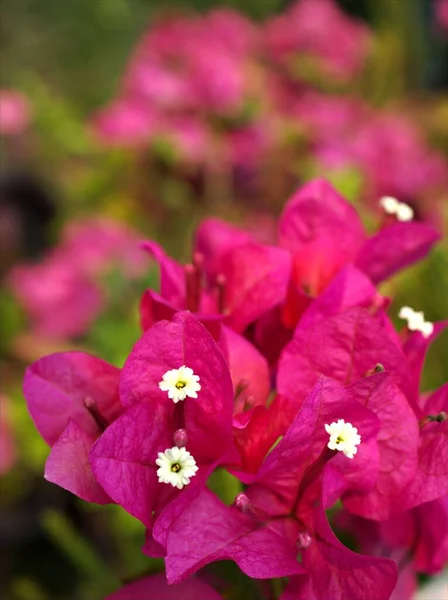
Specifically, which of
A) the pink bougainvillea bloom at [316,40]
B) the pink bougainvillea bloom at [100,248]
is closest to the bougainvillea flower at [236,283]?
the pink bougainvillea bloom at [100,248]

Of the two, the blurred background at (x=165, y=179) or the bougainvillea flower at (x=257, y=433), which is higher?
the bougainvillea flower at (x=257, y=433)

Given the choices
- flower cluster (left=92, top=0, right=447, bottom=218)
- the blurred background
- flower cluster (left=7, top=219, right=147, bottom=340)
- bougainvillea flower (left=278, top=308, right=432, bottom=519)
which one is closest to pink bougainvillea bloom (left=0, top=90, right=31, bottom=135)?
the blurred background

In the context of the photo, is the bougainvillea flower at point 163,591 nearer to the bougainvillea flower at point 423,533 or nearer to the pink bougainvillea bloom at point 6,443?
the bougainvillea flower at point 423,533

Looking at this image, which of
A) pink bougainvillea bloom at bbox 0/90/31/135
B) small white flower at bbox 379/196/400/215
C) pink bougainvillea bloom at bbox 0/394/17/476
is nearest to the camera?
small white flower at bbox 379/196/400/215

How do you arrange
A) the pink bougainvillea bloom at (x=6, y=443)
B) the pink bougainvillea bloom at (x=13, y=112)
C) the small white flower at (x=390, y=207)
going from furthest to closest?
the pink bougainvillea bloom at (x=13, y=112), the pink bougainvillea bloom at (x=6, y=443), the small white flower at (x=390, y=207)

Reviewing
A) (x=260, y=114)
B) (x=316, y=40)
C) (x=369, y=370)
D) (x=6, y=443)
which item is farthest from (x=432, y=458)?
(x=316, y=40)

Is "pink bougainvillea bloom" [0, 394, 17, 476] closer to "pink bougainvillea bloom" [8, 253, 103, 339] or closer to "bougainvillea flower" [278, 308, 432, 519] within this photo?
"pink bougainvillea bloom" [8, 253, 103, 339]

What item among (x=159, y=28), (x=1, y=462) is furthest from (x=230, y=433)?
(x=159, y=28)

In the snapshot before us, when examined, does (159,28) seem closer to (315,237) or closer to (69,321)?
(69,321)
